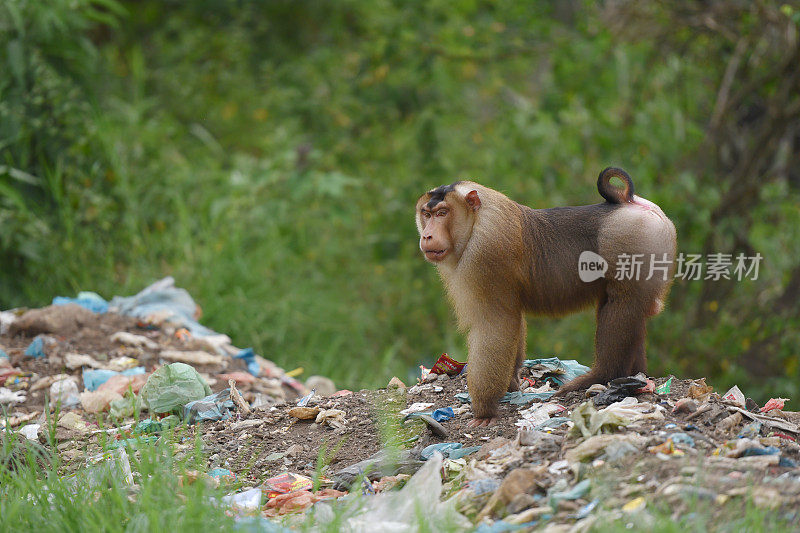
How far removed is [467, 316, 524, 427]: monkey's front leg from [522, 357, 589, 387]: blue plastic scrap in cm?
76

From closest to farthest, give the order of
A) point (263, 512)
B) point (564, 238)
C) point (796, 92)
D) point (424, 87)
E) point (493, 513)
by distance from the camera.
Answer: point (493, 513)
point (263, 512)
point (564, 238)
point (796, 92)
point (424, 87)

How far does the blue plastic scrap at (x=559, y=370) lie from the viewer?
5320 mm

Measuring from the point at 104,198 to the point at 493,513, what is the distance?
20.1 feet

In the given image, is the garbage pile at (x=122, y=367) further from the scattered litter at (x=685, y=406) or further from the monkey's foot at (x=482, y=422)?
the scattered litter at (x=685, y=406)

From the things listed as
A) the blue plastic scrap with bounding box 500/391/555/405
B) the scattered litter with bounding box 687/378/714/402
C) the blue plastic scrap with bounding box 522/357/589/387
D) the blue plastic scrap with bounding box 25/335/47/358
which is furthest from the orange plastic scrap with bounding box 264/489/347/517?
the blue plastic scrap with bounding box 25/335/47/358

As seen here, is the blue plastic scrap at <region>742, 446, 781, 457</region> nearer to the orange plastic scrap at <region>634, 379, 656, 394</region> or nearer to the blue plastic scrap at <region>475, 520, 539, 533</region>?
the orange plastic scrap at <region>634, 379, 656, 394</region>

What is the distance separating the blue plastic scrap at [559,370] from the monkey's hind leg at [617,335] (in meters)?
0.62

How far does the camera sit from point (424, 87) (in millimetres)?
9914

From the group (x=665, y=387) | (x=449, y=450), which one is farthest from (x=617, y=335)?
(x=449, y=450)

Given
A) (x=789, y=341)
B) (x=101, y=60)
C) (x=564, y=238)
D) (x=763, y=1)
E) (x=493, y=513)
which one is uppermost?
(x=763, y=1)

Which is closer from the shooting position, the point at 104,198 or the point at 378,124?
the point at 104,198

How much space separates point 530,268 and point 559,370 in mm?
963

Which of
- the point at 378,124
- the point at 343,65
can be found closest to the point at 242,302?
the point at 378,124

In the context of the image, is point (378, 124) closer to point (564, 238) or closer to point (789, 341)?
point (789, 341)
